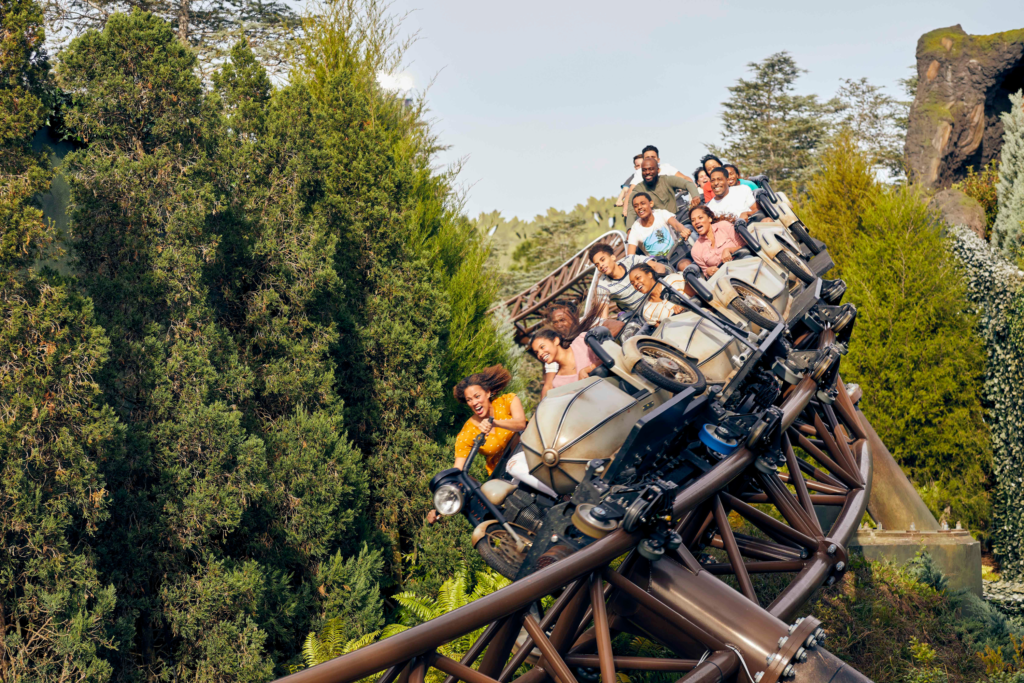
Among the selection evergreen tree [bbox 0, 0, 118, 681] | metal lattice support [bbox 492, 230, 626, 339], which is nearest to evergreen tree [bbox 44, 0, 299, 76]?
metal lattice support [bbox 492, 230, 626, 339]

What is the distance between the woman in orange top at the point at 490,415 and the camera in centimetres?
562

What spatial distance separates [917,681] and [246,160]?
7.69m

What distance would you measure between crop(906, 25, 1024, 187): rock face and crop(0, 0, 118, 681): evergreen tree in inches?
757

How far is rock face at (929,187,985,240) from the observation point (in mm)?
17203

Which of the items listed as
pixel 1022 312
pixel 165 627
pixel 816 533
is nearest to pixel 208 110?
pixel 165 627

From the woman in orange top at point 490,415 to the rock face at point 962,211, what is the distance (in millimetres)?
14776

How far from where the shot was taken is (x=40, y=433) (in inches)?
231

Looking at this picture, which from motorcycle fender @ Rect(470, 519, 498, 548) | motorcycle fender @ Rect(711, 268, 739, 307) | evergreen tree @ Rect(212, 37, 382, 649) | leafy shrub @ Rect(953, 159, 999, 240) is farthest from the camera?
leafy shrub @ Rect(953, 159, 999, 240)

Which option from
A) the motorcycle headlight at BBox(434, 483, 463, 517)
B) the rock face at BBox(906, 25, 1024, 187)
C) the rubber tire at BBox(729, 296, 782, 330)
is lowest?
the motorcycle headlight at BBox(434, 483, 463, 517)

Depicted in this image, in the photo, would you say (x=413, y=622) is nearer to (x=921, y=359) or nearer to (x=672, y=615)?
(x=672, y=615)

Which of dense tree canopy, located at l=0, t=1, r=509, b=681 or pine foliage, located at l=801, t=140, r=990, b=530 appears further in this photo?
pine foliage, located at l=801, t=140, r=990, b=530

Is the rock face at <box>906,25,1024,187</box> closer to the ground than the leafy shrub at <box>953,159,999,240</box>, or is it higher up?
higher up

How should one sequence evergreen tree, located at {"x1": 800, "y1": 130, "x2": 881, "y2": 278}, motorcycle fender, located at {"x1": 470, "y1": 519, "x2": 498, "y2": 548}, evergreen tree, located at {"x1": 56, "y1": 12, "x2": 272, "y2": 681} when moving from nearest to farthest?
motorcycle fender, located at {"x1": 470, "y1": 519, "x2": 498, "y2": 548} < evergreen tree, located at {"x1": 56, "y1": 12, "x2": 272, "y2": 681} < evergreen tree, located at {"x1": 800, "y1": 130, "x2": 881, "y2": 278}

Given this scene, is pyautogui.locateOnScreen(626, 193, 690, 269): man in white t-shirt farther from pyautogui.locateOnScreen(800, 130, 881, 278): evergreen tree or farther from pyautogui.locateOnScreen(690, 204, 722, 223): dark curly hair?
pyautogui.locateOnScreen(800, 130, 881, 278): evergreen tree
